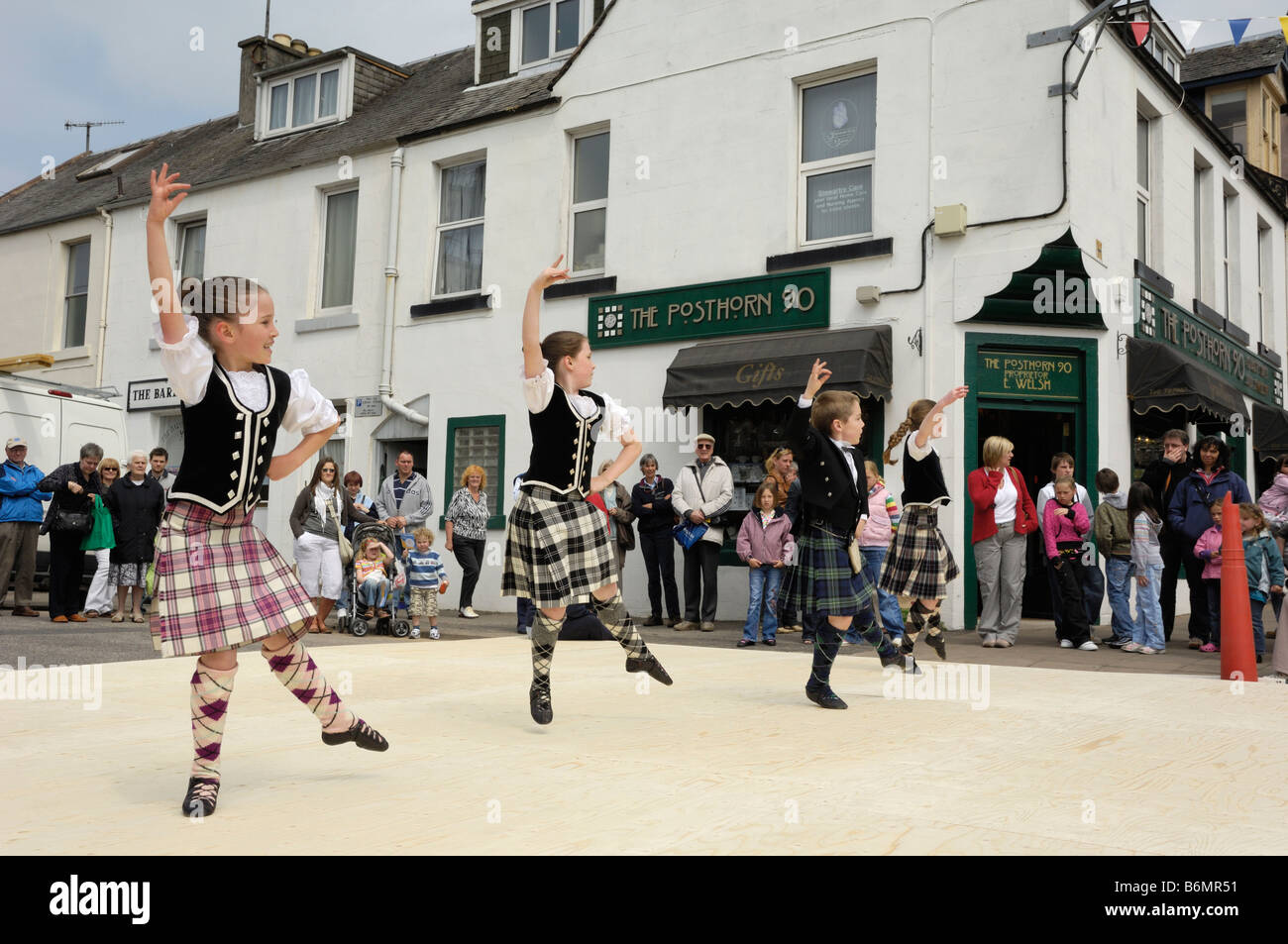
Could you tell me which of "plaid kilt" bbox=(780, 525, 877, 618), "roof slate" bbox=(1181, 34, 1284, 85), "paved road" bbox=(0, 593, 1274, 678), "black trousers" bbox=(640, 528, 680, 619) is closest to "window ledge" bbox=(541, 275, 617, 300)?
"black trousers" bbox=(640, 528, 680, 619)

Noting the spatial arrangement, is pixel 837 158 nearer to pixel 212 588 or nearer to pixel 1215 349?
pixel 1215 349

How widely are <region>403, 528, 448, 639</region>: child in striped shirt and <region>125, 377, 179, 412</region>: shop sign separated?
363 inches

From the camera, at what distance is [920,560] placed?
759 cm

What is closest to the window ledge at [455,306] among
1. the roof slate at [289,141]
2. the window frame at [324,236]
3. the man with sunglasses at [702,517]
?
the window frame at [324,236]

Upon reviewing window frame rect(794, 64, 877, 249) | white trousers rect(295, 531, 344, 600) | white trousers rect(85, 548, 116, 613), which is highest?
window frame rect(794, 64, 877, 249)

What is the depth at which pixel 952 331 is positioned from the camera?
12.1 meters

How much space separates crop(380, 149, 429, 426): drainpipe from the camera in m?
16.5

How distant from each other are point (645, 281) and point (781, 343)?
2385 mm

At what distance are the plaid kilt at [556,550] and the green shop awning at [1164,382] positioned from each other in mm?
9258

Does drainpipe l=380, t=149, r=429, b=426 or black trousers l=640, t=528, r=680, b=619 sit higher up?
drainpipe l=380, t=149, r=429, b=426

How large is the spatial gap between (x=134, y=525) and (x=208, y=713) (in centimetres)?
926

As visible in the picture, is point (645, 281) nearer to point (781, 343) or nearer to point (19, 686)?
point (781, 343)

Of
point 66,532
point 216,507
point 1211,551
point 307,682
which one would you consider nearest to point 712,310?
point 1211,551

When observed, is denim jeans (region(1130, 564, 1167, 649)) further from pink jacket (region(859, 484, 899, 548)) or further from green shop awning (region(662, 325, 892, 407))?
green shop awning (region(662, 325, 892, 407))
